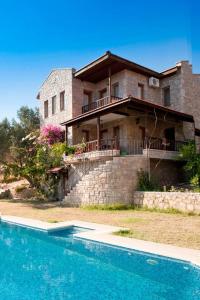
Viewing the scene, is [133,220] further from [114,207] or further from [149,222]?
[114,207]

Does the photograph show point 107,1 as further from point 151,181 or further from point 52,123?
point 52,123

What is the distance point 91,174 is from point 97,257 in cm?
965

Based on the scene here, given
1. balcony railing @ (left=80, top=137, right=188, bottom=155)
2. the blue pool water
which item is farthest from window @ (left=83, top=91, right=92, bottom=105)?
the blue pool water

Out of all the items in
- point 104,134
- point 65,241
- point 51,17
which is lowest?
point 65,241

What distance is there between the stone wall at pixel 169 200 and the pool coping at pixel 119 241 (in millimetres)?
4288

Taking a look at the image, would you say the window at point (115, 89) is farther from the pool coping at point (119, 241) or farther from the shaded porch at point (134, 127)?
the pool coping at point (119, 241)

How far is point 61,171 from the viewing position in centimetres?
2127

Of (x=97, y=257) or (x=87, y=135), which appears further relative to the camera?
(x=87, y=135)

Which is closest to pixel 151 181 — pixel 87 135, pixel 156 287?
pixel 87 135

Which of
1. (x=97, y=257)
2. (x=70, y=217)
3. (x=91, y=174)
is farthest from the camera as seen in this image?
(x=91, y=174)

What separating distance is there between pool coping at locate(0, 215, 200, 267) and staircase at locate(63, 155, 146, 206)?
187 inches

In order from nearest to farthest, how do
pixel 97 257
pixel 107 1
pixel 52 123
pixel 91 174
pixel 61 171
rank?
pixel 97 257 → pixel 107 1 → pixel 91 174 → pixel 61 171 → pixel 52 123

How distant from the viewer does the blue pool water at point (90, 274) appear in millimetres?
5395

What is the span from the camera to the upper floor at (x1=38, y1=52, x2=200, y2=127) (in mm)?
22297
